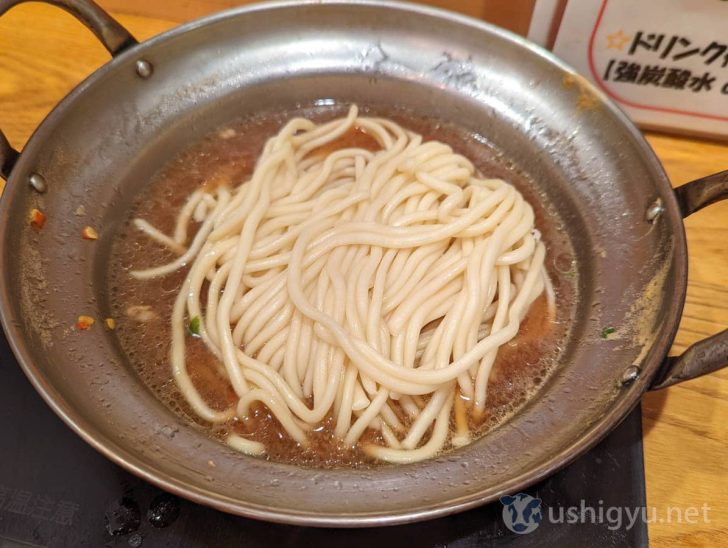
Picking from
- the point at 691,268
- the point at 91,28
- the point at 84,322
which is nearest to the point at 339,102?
the point at 91,28

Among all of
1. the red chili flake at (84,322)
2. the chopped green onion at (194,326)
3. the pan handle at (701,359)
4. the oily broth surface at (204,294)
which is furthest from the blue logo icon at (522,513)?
the red chili flake at (84,322)

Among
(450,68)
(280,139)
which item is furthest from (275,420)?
(450,68)

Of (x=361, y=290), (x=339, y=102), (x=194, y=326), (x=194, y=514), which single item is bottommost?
(x=194, y=514)

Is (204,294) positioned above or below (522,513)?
above

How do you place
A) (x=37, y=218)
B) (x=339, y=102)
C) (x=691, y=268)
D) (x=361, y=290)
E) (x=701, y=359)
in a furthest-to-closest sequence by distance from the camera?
(x=339, y=102) → (x=691, y=268) → (x=361, y=290) → (x=37, y=218) → (x=701, y=359)

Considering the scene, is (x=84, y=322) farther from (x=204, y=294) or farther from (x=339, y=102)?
(x=339, y=102)

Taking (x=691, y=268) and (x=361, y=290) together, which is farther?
(x=691, y=268)

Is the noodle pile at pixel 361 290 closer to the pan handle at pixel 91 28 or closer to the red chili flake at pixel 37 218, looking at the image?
the red chili flake at pixel 37 218

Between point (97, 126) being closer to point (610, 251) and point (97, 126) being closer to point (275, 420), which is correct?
point (275, 420)
